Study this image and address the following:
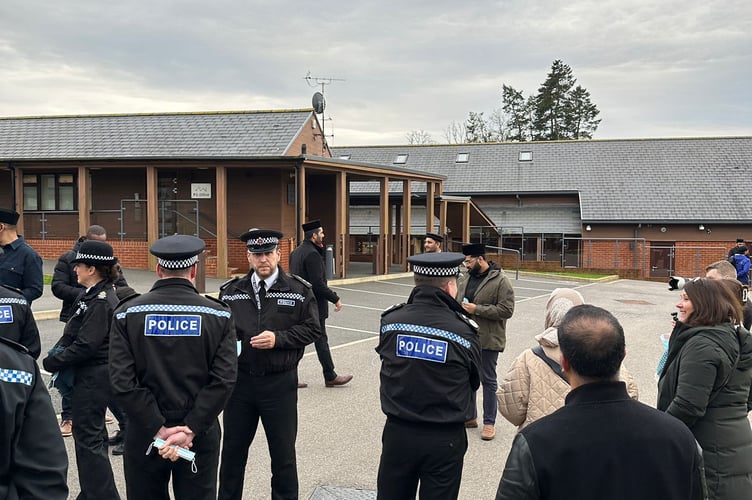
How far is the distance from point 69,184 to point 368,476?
19.0 m

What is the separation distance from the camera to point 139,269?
60.6 feet

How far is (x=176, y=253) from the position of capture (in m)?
3.38

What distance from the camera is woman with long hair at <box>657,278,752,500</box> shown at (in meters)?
3.29

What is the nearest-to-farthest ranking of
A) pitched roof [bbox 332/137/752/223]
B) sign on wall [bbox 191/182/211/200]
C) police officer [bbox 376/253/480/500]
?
1. police officer [bbox 376/253/480/500]
2. sign on wall [bbox 191/182/211/200]
3. pitched roof [bbox 332/137/752/223]

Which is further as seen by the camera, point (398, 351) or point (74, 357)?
point (74, 357)

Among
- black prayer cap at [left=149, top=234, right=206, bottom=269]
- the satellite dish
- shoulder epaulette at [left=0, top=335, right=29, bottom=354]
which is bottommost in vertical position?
shoulder epaulette at [left=0, top=335, right=29, bottom=354]

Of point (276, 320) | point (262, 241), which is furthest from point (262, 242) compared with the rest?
point (276, 320)

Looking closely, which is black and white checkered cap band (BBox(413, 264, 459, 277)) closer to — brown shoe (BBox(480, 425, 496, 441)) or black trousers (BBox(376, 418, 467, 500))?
black trousers (BBox(376, 418, 467, 500))

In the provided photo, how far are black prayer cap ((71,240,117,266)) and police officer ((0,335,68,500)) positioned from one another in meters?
2.45

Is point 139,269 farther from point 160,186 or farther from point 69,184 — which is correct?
point 69,184

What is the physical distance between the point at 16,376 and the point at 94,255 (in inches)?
102

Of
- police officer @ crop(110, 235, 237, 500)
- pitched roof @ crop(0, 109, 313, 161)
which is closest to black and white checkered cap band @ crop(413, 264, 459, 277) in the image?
police officer @ crop(110, 235, 237, 500)

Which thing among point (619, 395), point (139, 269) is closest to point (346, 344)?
point (619, 395)

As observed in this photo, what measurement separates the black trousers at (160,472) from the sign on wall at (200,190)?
17.4 meters
